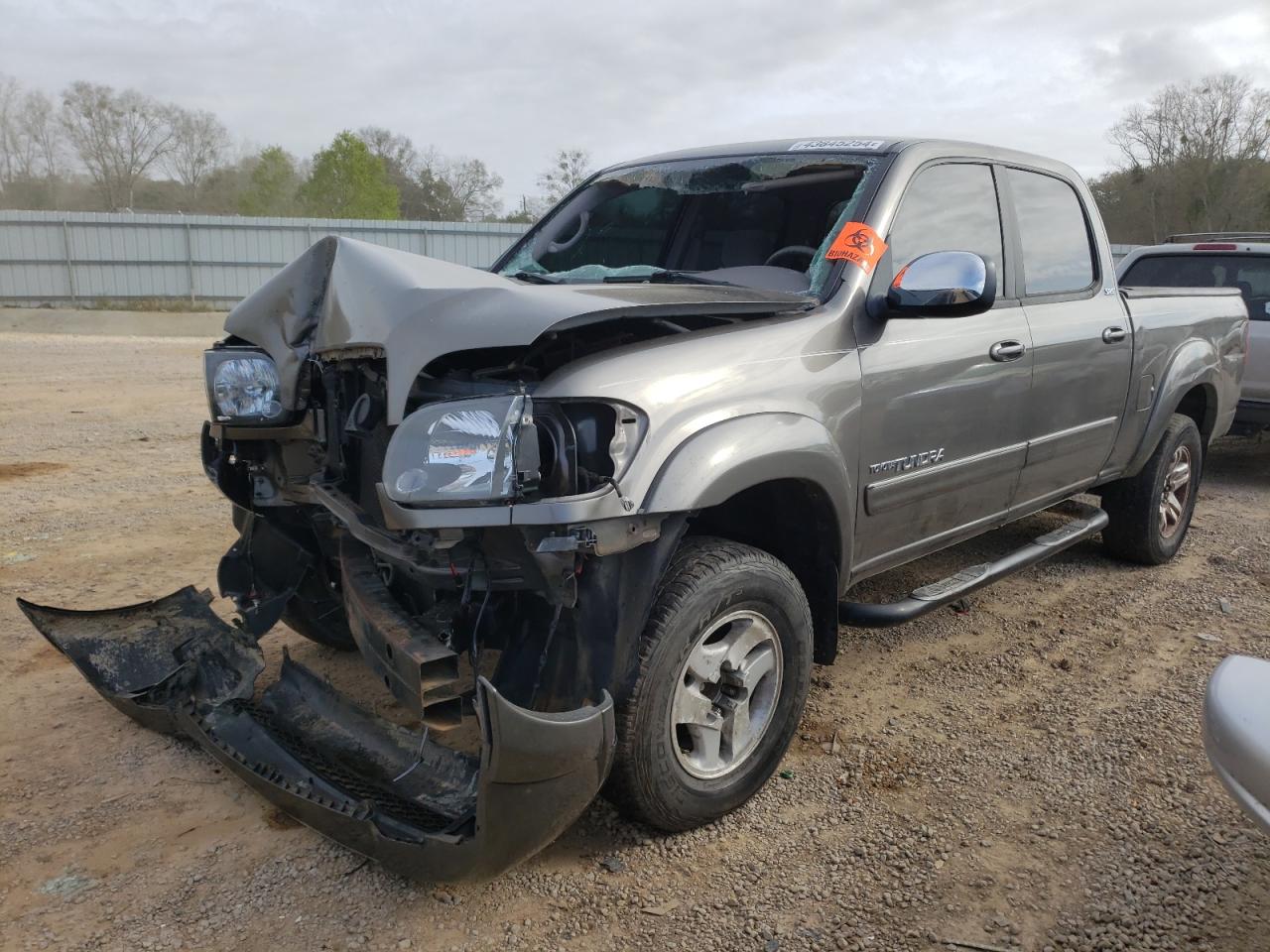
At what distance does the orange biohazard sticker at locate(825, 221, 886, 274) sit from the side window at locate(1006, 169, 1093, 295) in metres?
1.12

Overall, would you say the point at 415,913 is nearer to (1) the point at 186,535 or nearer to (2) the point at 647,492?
(2) the point at 647,492

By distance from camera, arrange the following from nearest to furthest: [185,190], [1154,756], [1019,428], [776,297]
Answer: [776,297] → [1154,756] → [1019,428] → [185,190]

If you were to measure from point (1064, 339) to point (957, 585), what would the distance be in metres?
1.23

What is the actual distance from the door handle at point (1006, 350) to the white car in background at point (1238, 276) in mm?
4240

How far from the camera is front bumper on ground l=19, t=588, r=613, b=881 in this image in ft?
6.79

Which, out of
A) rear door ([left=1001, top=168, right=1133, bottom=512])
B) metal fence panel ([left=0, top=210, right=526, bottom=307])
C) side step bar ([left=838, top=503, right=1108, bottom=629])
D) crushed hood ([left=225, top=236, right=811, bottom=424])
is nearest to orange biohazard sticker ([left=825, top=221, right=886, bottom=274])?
crushed hood ([left=225, top=236, right=811, bottom=424])

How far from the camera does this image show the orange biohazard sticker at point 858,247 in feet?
10.2

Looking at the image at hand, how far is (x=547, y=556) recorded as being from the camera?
2266 mm

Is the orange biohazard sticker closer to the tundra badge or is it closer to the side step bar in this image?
the tundra badge

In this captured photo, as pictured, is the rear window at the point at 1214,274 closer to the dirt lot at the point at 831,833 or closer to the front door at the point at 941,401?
the dirt lot at the point at 831,833

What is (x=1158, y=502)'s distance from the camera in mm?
5051

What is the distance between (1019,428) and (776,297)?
143 cm

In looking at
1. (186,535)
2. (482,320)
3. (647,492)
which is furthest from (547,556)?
(186,535)

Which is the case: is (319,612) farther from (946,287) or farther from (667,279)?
(946,287)
